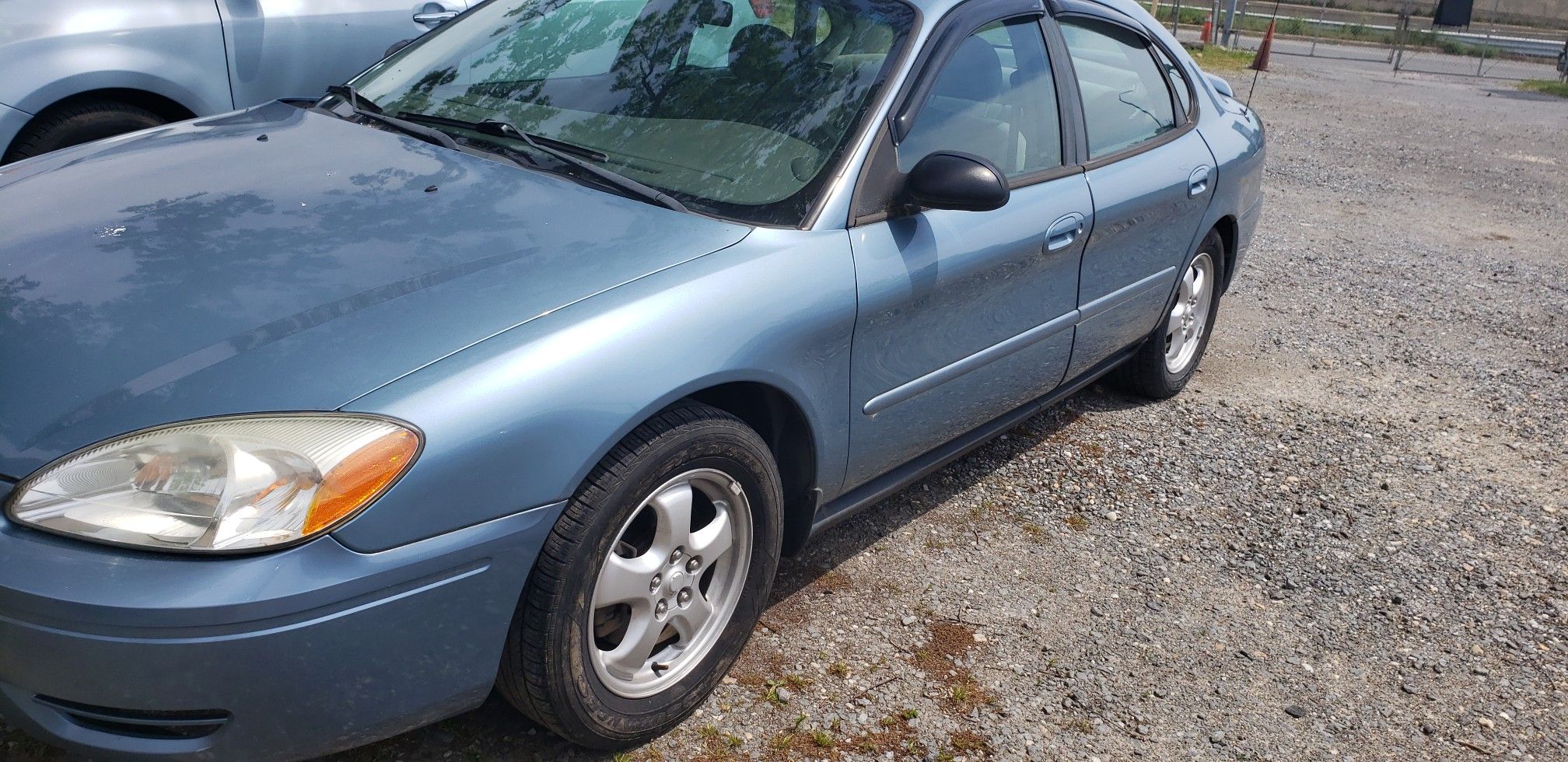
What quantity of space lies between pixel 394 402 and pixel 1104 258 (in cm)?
232

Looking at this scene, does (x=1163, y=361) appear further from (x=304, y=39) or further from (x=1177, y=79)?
(x=304, y=39)

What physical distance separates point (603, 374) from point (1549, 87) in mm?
20778

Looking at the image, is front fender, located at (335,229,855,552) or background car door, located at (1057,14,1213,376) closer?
front fender, located at (335,229,855,552)

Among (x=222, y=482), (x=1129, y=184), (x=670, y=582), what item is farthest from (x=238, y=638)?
(x=1129, y=184)

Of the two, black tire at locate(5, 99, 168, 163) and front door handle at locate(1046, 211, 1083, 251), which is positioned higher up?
black tire at locate(5, 99, 168, 163)

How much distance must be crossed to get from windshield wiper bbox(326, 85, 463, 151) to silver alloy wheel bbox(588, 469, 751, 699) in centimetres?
111

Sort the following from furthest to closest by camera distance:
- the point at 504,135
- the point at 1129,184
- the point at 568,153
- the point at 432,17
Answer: the point at 432,17 < the point at 1129,184 < the point at 504,135 < the point at 568,153

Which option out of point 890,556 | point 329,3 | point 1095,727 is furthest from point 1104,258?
point 329,3

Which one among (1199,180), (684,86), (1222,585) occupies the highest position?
(684,86)

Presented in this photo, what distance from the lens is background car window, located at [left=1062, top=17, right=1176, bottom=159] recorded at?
3596 mm

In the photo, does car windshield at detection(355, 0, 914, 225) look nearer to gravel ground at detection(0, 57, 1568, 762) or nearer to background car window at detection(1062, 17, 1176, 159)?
background car window at detection(1062, 17, 1176, 159)

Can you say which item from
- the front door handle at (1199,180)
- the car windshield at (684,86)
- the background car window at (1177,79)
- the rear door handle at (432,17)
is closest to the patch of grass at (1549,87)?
the background car window at (1177,79)

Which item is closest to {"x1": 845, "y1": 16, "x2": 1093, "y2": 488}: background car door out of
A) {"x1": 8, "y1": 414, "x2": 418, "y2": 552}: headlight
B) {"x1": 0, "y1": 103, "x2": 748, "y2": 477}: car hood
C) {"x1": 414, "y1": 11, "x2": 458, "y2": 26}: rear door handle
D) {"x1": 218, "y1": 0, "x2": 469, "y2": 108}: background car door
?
{"x1": 0, "y1": 103, "x2": 748, "y2": 477}: car hood

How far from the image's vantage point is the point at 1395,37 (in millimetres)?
29062
